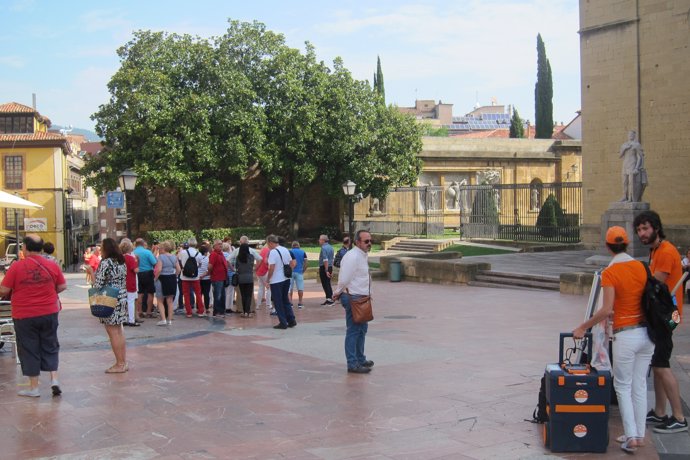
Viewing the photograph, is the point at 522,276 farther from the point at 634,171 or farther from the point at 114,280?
the point at 114,280

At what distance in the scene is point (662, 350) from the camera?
6.19 m

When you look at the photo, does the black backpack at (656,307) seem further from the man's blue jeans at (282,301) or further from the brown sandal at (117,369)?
the man's blue jeans at (282,301)

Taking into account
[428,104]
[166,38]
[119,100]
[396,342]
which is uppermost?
[428,104]

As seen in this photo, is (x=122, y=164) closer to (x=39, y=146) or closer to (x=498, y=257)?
(x=39, y=146)

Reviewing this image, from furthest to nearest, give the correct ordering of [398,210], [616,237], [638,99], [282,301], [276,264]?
1. [398,210]
2. [638,99]
3. [282,301]
4. [276,264]
5. [616,237]

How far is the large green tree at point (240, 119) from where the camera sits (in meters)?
34.8

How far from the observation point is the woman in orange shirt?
5.82 meters

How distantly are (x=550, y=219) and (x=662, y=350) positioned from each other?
2763cm

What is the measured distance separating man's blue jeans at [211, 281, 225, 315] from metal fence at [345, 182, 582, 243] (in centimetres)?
1980

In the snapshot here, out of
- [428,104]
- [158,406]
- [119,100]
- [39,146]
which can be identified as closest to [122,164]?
[119,100]

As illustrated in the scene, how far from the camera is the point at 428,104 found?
142375mm

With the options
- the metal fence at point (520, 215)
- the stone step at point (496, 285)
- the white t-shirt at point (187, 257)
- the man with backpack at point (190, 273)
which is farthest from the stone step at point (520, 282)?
the metal fence at point (520, 215)

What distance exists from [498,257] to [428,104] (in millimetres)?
118386

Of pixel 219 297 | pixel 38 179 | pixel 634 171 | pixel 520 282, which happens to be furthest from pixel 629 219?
pixel 38 179
